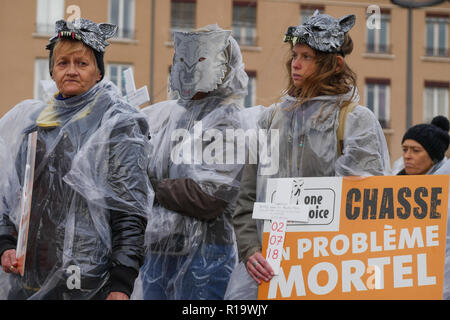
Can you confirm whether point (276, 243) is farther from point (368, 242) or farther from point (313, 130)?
point (313, 130)

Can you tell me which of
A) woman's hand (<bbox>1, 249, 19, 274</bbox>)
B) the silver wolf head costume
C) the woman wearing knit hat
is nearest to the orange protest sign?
the silver wolf head costume

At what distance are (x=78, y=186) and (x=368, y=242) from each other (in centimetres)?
105

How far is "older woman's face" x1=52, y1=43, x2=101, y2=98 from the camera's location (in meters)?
2.80

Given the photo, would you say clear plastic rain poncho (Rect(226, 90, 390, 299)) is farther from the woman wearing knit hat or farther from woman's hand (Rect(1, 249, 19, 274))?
the woman wearing knit hat

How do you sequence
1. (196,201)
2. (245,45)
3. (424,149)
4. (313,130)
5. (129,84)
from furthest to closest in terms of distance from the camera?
(245,45)
(129,84)
(424,149)
(196,201)
(313,130)

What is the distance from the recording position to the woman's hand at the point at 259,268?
2839 millimetres

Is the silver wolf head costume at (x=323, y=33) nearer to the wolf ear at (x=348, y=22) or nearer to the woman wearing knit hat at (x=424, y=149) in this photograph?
the wolf ear at (x=348, y=22)

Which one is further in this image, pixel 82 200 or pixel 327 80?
pixel 327 80

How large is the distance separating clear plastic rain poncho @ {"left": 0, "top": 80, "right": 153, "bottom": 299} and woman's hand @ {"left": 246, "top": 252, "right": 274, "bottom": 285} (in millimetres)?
442

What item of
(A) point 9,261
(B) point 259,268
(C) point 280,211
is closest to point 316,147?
(C) point 280,211

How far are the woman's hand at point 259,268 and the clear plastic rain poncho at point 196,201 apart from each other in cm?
68

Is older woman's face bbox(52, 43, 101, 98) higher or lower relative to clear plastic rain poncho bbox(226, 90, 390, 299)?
higher

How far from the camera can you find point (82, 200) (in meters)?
2.65

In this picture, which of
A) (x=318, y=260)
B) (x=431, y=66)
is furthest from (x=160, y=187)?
(x=431, y=66)
